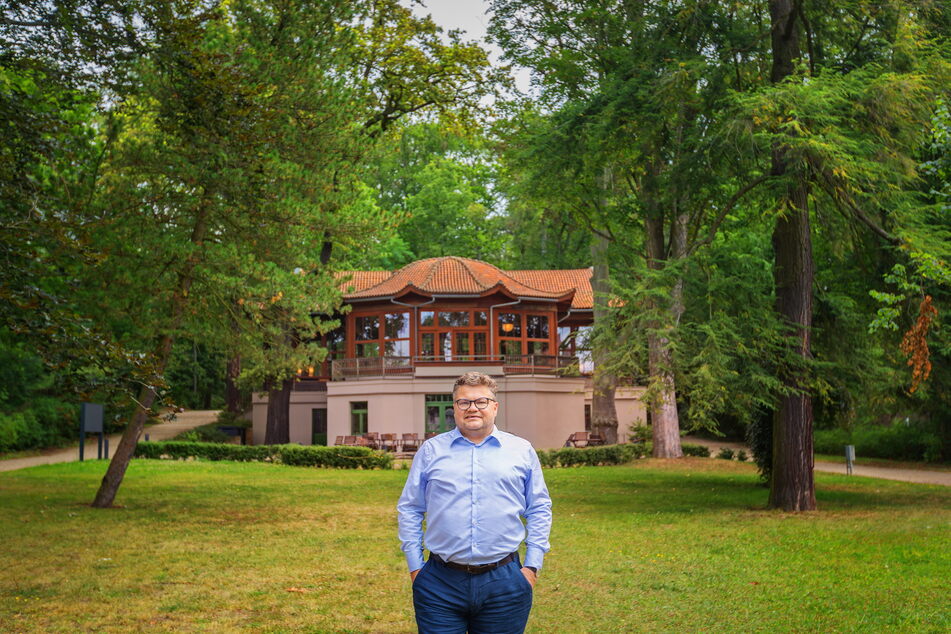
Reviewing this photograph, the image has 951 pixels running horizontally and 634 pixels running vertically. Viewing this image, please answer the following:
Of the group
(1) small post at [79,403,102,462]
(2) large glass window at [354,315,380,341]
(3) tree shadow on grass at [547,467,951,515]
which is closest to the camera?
(3) tree shadow on grass at [547,467,951,515]

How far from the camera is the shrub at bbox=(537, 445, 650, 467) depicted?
30.9 metres

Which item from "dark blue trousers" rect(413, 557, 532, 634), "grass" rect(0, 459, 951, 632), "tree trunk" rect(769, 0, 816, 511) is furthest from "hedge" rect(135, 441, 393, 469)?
"dark blue trousers" rect(413, 557, 532, 634)

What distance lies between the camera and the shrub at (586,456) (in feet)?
101

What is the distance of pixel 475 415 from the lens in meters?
4.57

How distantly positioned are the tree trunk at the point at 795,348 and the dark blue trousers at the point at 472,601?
1334 cm

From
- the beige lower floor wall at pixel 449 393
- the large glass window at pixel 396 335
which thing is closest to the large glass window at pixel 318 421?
the beige lower floor wall at pixel 449 393

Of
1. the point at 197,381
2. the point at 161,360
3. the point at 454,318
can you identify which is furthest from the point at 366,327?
the point at 197,381

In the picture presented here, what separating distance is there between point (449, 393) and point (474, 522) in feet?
112

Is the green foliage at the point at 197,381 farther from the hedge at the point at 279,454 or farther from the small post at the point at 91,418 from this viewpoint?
the small post at the point at 91,418

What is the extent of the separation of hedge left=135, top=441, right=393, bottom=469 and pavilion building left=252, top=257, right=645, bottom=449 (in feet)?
21.9

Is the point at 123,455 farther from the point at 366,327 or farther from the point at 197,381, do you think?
the point at 197,381

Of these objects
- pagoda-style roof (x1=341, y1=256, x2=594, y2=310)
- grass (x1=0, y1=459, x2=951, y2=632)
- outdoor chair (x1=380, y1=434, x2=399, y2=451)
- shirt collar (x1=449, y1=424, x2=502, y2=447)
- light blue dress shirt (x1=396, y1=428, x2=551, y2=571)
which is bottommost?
grass (x1=0, y1=459, x2=951, y2=632)

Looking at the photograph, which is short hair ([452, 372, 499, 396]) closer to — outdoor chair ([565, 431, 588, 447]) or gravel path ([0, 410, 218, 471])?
gravel path ([0, 410, 218, 471])

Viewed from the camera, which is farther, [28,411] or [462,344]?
[462,344]
